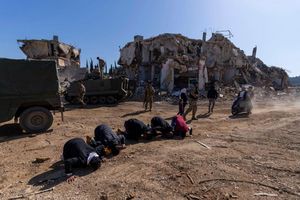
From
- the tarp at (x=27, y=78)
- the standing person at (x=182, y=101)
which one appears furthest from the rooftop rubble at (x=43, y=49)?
the tarp at (x=27, y=78)

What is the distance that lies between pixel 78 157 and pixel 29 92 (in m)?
4.81

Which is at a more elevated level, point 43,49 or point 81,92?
point 43,49

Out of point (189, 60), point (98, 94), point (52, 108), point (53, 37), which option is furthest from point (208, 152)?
point (53, 37)

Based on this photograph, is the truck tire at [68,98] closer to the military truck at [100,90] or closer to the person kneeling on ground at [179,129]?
the military truck at [100,90]

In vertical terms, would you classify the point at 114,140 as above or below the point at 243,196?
above

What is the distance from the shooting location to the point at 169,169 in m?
5.70

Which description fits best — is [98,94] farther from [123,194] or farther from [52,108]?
[123,194]

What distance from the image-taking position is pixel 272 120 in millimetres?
12477

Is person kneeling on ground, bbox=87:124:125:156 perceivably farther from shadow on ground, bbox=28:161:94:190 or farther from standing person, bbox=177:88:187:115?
standing person, bbox=177:88:187:115

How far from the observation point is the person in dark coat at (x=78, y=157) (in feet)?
17.8

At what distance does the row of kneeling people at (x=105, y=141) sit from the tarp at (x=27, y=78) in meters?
3.36

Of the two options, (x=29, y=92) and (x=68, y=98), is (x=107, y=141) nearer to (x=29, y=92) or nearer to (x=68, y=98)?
(x=29, y=92)

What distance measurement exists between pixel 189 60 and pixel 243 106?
54.8 ft

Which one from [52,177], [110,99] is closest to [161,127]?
[52,177]
